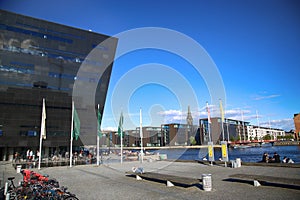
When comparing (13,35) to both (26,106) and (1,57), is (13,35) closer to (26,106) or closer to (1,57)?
(1,57)

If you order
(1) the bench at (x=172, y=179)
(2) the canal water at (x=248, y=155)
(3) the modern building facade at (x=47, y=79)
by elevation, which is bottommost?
(2) the canal water at (x=248, y=155)

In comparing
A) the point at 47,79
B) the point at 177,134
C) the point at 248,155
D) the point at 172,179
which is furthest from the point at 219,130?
the point at 172,179

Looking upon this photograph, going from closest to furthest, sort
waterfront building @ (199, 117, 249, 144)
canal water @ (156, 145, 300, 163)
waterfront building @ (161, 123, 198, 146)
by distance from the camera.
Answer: canal water @ (156, 145, 300, 163)
waterfront building @ (199, 117, 249, 144)
waterfront building @ (161, 123, 198, 146)

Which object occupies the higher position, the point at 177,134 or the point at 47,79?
the point at 47,79

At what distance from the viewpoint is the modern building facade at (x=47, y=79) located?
148ft

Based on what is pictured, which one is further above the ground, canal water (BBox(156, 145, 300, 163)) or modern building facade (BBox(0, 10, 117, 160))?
modern building facade (BBox(0, 10, 117, 160))

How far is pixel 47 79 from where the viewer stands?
52.5m

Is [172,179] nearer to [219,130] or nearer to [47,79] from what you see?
[47,79]

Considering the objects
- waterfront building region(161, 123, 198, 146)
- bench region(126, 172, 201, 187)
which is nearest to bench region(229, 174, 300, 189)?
bench region(126, 172, 201, 187)

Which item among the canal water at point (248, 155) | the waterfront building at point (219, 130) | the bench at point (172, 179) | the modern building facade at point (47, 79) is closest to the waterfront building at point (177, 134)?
the waterfront building at point (219, 130)

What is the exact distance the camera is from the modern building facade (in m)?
45.2

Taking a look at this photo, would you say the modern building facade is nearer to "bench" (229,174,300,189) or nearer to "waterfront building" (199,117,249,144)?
"bench" (229,174,300,189)

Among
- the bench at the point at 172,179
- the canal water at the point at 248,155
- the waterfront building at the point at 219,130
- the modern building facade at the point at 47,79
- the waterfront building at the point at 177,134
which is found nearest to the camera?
the bench at the point at 172,179

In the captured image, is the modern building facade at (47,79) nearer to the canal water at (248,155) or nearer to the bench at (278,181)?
the canal water at (248,155)
